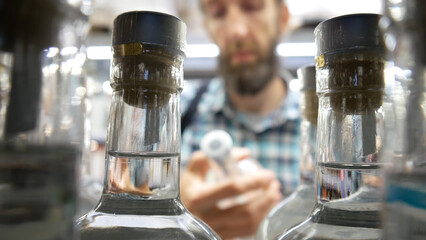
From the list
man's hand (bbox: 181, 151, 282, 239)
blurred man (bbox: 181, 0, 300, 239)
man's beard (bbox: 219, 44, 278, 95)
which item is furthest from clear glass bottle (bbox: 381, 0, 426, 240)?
man's beard (bbox: 219, 44, 278, 95)

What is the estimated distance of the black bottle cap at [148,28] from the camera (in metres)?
0.19

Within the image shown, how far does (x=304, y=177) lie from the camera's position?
33cm

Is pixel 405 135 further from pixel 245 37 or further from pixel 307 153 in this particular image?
pixel 245 37

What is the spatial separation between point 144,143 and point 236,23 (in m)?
1.18

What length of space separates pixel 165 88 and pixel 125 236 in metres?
0.08

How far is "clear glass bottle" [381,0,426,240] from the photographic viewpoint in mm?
136

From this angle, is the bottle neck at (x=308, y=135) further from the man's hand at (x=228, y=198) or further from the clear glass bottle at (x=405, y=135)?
the man's hand at (x=228, y=198)

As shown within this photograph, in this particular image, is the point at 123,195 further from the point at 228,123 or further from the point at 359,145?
the point at 228,123

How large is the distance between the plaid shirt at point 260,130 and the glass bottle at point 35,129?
4.40ft

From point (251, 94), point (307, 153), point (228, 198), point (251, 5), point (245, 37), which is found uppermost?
point (251, 5)

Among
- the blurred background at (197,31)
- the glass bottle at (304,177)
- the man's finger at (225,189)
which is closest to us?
the glass bottle at (304,177)

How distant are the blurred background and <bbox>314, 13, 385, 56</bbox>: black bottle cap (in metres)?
1.56

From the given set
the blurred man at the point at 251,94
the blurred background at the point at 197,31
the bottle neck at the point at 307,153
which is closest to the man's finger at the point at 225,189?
the blurred man at the point at 251,94

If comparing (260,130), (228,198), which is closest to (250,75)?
(260,130)
